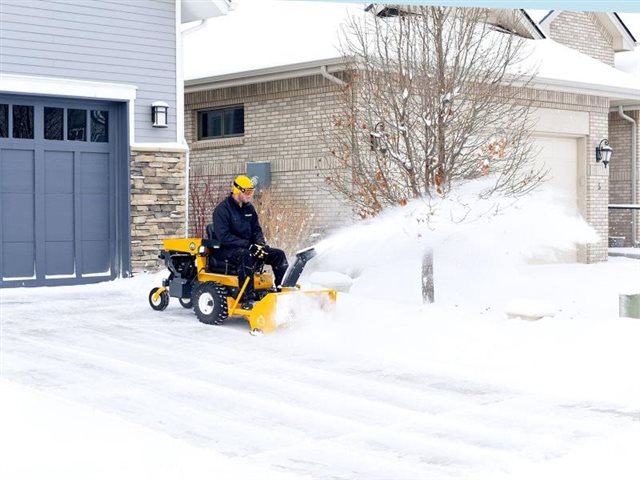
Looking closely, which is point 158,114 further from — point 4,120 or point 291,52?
point 291,52

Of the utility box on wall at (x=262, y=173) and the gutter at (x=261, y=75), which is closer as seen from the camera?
the gutter at (x=261, y=75)

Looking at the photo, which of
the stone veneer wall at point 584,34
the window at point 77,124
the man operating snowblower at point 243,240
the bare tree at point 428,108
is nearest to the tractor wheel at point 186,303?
the man operating snowblower at point 243,240

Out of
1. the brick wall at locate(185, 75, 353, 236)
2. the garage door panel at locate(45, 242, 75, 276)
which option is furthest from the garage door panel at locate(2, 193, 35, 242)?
the brick wall at locate(185, 75, 353, 236)

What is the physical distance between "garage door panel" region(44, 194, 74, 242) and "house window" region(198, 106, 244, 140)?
559 centimetres

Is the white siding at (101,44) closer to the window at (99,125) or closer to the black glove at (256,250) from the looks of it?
the window at (99,125)

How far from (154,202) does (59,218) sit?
1646mm

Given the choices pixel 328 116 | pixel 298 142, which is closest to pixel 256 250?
pixel 328 116

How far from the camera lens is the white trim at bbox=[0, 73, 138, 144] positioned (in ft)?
46.9

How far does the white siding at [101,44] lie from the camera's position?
14492 millimetres

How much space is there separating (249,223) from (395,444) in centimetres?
538

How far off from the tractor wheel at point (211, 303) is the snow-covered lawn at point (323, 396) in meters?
0.15

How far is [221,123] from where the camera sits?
20.4 m

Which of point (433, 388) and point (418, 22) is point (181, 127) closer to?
point (418, 22)

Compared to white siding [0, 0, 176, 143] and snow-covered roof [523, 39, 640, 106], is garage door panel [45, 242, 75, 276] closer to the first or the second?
white siding [0, 0, 176, 143]
